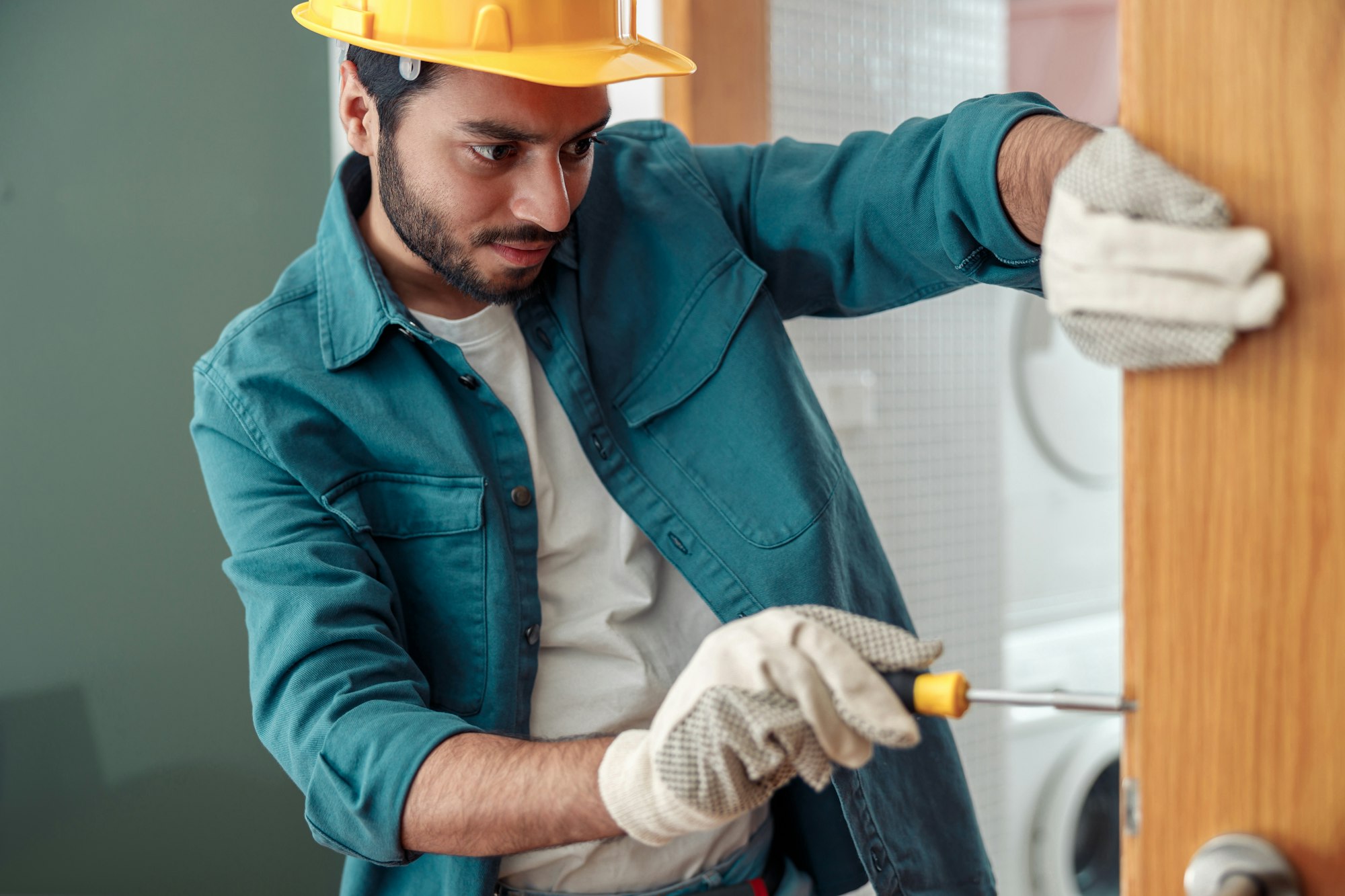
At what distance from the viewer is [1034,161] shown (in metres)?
0.87

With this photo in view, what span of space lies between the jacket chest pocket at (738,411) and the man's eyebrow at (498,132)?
0.25 metres

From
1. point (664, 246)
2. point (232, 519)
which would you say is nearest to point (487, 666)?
point (232, 519)

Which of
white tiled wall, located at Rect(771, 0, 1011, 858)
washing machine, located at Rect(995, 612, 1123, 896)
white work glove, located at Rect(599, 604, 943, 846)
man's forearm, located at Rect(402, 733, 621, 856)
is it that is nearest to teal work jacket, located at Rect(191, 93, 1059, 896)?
man's forearm, located at Rect(402, 733, 621, 856)

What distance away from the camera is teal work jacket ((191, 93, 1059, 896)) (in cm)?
103

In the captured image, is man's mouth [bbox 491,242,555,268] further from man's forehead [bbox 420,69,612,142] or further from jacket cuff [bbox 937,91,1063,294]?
jacket cuff [bbox 937,91,1063,294]

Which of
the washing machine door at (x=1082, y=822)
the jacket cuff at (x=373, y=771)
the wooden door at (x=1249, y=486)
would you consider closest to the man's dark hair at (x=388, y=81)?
the jacket cuff at (x=373, y=771)

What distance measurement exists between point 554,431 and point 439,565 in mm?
195

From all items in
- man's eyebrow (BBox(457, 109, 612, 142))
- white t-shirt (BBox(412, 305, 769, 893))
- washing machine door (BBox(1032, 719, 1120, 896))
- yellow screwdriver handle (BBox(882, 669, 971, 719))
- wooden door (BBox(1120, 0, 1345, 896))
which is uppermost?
man's eyebrow (BBox(457, 109, 612, 142))

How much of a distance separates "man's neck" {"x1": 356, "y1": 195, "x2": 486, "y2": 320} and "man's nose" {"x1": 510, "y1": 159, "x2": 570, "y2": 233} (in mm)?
173

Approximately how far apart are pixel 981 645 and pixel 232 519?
1.63 m

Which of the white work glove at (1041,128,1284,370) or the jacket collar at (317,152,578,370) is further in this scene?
the jacket collar at (317,152,578,370)

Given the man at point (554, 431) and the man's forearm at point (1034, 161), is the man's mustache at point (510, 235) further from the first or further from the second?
the man's forearm at point (1034, 161)

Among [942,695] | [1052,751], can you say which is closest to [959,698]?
[942,695]

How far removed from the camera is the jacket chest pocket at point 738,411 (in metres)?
1.15
